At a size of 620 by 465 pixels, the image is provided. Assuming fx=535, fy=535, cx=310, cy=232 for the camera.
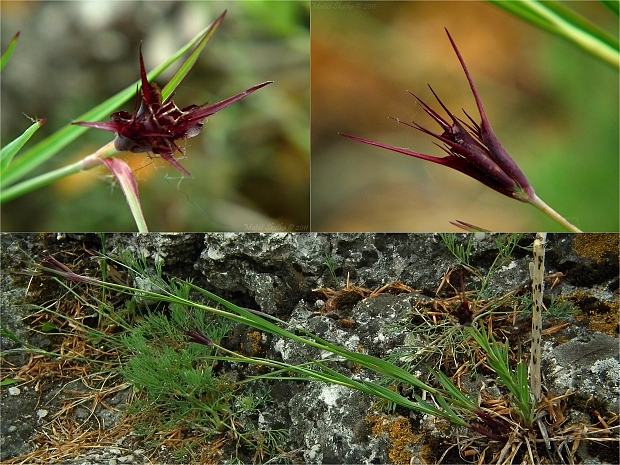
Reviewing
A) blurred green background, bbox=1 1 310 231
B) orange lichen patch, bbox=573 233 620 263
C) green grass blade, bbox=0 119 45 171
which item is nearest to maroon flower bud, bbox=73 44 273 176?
green grass blade, bbox=0 119 45 171

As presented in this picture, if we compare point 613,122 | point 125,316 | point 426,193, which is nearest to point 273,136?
point 426,193

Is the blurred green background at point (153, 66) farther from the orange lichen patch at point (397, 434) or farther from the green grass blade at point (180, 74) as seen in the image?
the orange lichen patch at point (397, 434)

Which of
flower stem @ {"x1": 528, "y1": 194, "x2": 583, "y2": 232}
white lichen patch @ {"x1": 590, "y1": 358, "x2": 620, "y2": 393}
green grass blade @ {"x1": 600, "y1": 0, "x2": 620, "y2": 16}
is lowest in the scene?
white lichen patch @ {"x1": 590, "y1": 358, "x2": 620, "y2": 393}

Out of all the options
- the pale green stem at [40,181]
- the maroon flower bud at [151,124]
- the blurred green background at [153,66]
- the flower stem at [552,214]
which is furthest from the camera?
the blurred green background at [153,66]

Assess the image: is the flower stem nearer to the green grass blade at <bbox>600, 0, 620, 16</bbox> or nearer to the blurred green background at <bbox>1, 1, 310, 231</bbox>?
the green grass blade at <bbox>600, 0, 620, 16</bbox>

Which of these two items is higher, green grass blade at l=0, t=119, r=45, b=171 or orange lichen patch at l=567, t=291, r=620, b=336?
green grass blade at l=0, t=119, r=45, b=171

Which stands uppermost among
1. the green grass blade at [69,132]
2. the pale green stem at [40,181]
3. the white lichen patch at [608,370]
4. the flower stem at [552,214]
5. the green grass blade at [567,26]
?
the green grass blade at [567,26]

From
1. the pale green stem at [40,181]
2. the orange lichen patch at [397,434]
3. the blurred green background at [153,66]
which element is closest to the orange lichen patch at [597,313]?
the orange lichen patch at [397,434]

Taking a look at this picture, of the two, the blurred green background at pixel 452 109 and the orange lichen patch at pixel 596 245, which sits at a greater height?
the blurred green background at pixel 452 109

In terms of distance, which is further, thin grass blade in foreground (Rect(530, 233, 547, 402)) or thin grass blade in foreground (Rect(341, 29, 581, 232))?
thin grass blade in foreground (Rect(530, 233, 547, 402))
